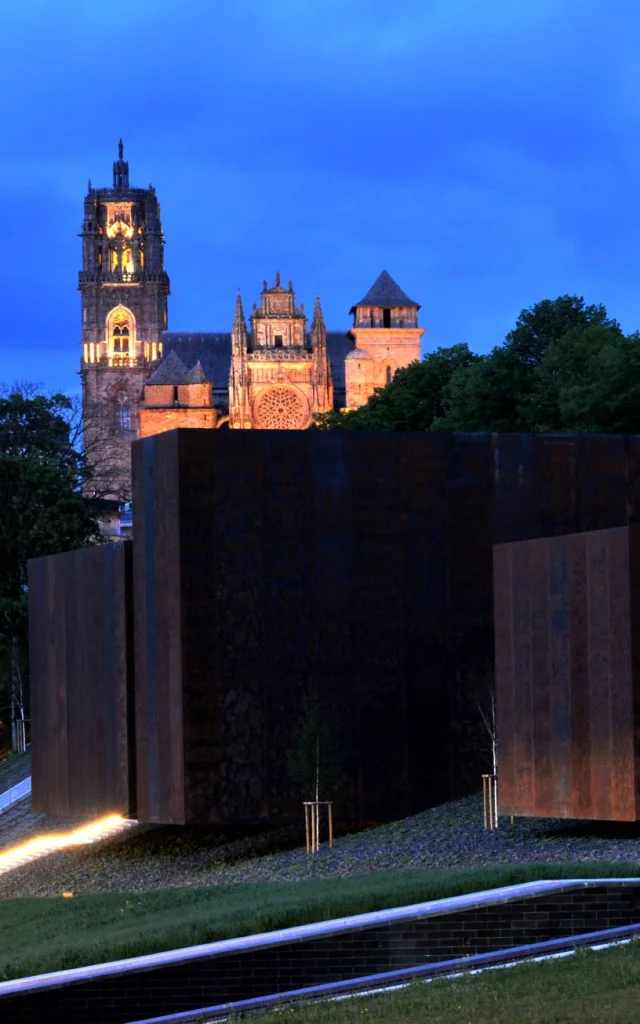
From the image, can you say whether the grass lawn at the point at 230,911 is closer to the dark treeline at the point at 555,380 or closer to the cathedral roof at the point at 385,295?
the dark treeline at the point at 555,380

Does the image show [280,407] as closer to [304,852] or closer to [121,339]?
[121,339]

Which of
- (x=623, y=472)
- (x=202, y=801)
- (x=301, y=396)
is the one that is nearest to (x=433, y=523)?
(x=623, y=472)

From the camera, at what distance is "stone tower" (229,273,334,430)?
422ft

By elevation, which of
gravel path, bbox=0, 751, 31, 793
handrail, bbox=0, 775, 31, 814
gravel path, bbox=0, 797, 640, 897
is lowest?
gravel path, bbox=0, 751, 31, 793

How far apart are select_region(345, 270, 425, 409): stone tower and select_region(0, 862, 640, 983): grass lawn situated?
346 ft

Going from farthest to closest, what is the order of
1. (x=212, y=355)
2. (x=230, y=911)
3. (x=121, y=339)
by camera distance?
1. (x=121, y=339)
2. (x=212, y=355)
3. (x=230, y=911)

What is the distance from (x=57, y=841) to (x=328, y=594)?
11.4 metres

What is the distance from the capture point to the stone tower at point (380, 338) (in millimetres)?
126125

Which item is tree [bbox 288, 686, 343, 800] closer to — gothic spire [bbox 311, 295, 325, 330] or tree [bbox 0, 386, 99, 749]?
tree [bbox 0, 386, 99, 749]

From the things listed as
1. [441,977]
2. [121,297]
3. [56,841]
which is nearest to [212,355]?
[121,297]

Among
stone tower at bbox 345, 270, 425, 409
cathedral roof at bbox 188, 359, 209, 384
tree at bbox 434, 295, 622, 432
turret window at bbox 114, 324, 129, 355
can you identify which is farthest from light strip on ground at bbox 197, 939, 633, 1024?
turret window at bbox 114, 324, 129, 355

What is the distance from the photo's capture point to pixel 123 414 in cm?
14950

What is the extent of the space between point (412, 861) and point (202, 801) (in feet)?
16.8

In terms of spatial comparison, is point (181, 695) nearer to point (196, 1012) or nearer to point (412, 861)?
point (412, 861)
